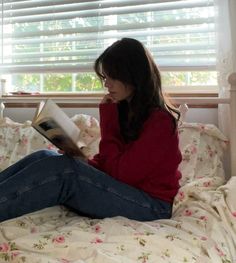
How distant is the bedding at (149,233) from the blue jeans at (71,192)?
34 millimetres

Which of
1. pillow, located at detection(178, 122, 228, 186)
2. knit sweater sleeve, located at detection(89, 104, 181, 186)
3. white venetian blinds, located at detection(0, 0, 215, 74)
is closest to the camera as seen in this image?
knit sweater sleeve, located at detection(89, 104, 181, 186)

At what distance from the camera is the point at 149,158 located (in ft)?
3.59

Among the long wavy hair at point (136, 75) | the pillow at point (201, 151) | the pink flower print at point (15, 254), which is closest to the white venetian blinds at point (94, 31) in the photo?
the pillow at point (201, 151)

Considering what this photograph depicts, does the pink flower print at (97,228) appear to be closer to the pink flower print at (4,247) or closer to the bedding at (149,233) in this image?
the bedding at (149,233)

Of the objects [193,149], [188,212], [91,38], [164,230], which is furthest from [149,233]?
[91,38]

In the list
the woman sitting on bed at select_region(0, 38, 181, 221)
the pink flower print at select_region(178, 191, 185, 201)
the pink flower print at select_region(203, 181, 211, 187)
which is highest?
the woman sitting on bed at select_region(0, 38, 181, 221)

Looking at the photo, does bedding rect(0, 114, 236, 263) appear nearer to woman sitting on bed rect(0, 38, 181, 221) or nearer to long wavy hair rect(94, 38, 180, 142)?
woman sitting on bed rect(0, 38, 181, 221)

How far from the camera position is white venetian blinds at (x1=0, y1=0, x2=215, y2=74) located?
1786 mm

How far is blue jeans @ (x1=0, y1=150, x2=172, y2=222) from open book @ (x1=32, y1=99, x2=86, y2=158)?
44mm

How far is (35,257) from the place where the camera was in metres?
0.73

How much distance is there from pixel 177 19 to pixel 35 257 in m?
1.39

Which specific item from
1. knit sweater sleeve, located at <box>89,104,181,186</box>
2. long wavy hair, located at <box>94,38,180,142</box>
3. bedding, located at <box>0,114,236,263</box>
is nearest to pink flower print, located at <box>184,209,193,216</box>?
bedding, located at <box>0,114,236,263</box>

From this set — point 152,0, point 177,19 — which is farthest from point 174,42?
point 152,0

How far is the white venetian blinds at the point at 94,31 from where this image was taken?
1.79 m
